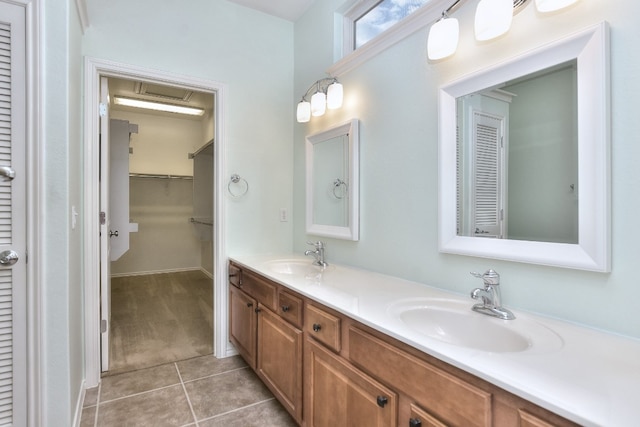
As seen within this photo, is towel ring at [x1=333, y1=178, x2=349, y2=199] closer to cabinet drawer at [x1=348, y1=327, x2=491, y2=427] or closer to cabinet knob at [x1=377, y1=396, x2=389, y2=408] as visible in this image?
cabinet drawer at [x1=348, y1=327, x2=491, y2=427]

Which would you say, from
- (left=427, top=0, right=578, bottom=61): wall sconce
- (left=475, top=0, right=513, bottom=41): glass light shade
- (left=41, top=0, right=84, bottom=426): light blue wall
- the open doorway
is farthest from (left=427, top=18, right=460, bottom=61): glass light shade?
the open doorway

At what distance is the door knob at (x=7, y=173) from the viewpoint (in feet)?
4.79

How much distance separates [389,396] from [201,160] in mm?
4614

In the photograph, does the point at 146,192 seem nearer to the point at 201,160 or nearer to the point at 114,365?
the point at 201,160

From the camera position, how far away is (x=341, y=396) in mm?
1339

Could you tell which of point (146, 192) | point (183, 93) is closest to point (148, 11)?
point (183, 93)

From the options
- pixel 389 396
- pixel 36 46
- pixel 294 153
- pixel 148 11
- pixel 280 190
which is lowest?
pixel 389 396

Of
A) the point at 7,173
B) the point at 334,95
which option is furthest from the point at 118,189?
the point at 334,95

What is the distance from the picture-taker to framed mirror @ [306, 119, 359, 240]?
7.09 feet

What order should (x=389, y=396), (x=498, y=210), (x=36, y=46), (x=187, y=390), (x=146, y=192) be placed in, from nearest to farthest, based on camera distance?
(x=389, y=396) → (x=498, y=210) → (x=36, y=46) → (x=187, y=390) → (x=146, y=192)

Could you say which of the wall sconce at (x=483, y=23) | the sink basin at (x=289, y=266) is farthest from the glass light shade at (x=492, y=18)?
the sink basin at (x=289, y=266)

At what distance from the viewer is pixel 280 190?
2.97 meters

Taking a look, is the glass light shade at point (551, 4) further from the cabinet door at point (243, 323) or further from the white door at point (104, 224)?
the white door at point (104, 224)

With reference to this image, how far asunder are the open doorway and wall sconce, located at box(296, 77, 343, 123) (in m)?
1.23
